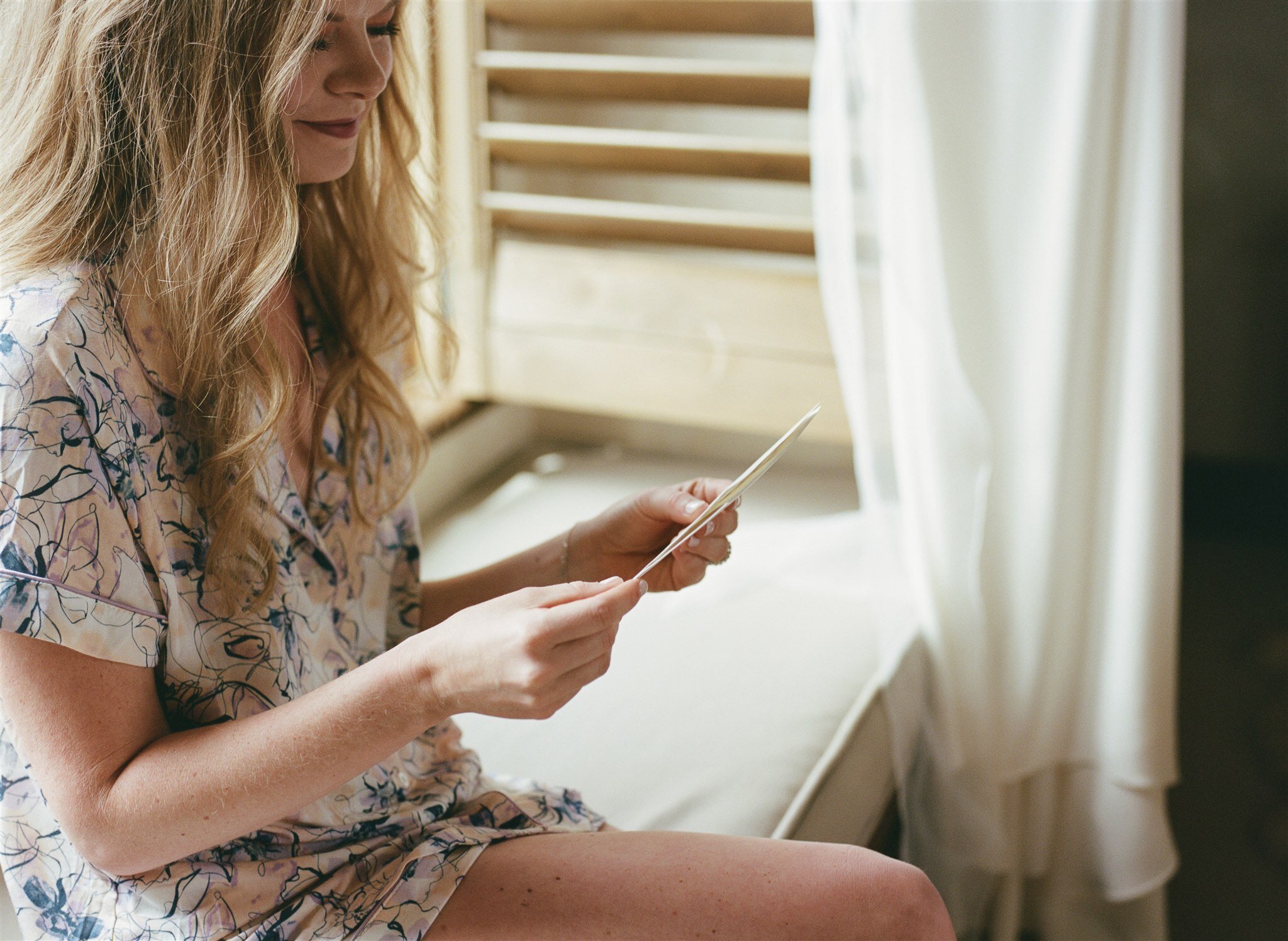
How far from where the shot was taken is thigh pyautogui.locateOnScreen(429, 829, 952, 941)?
807 millimetres

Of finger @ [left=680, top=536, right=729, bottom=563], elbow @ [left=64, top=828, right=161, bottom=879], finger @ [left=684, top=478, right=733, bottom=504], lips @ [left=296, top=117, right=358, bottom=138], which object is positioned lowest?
elbow @ [left=64, top=828, right=161, bottom=879]

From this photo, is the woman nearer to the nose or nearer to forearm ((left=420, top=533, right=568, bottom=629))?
the nose

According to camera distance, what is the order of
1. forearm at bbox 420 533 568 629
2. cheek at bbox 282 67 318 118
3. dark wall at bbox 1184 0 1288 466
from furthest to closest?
1. dark wall at bbox 1184 0 1288 466
2. forearm at bbox 420 533 568 629
3. cheek at bbox 282 67 318 118

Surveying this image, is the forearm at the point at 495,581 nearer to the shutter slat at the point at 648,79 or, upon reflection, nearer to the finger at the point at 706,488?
the finger at the point at 706,488

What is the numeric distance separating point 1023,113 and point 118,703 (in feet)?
3.64

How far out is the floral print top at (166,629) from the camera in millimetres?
681

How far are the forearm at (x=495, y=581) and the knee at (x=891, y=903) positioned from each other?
346 millimetres

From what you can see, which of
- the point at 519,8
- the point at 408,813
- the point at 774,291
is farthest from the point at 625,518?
the point at 519,8

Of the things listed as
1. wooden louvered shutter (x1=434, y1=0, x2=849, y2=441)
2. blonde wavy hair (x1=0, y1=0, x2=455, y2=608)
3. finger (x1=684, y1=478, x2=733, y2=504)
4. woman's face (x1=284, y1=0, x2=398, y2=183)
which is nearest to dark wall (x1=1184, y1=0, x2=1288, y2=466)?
wooden louvered shutter (x1=434, y1=0, x2=849, y2=441)

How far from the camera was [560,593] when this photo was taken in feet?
2.33

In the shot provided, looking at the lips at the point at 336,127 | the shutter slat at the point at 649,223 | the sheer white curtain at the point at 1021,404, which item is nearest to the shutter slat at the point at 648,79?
the shutter slat at the point at 649,223

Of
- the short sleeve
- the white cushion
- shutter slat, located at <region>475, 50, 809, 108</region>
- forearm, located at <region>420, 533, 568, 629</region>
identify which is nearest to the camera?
the short sleeve

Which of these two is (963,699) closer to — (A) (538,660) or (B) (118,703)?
(A) (538,660)

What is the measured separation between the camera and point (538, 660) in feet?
2.20
